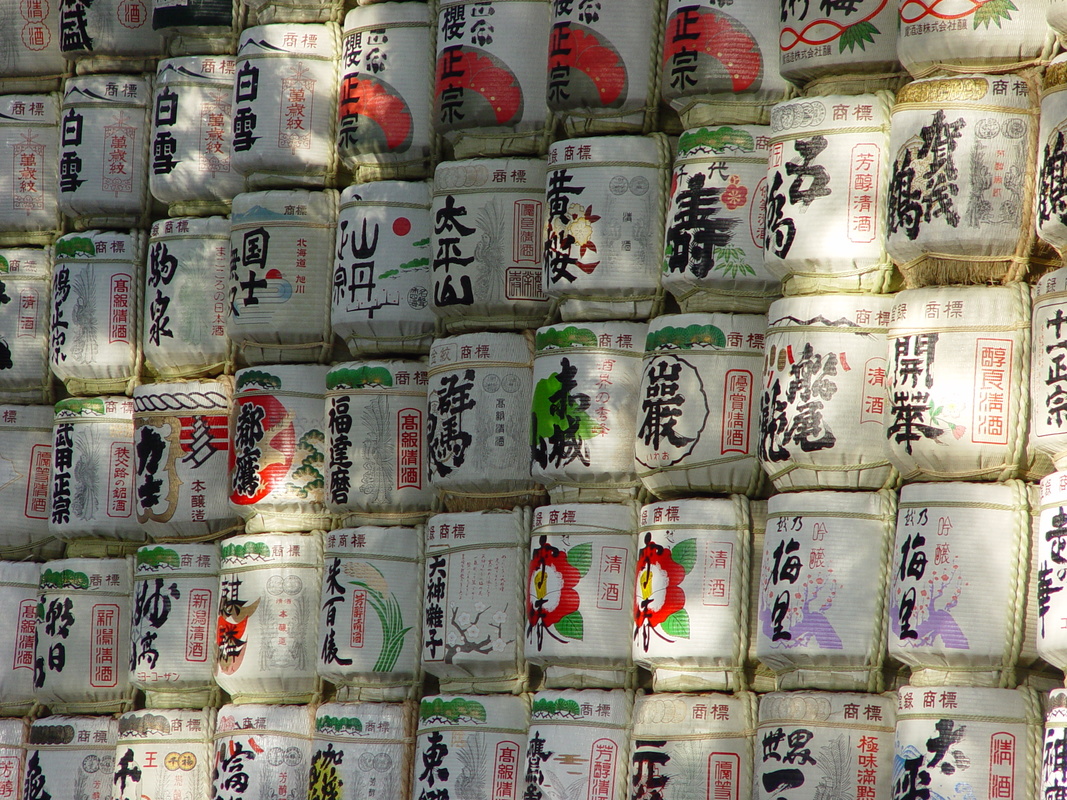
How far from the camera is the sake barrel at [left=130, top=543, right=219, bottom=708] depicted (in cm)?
598

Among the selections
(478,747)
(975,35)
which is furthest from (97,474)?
(975,35)

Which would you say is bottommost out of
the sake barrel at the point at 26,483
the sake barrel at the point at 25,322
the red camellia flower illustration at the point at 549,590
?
the red camellia flower illustration at the point at 549,590

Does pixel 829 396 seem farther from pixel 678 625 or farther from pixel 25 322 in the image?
pixel 25 322

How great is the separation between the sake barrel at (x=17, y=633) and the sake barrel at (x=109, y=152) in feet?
3.44

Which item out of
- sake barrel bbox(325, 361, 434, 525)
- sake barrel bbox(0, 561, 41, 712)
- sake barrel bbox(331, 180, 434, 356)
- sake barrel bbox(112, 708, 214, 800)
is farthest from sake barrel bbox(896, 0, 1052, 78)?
sake barrel bbox(0, 561, 41, 712)

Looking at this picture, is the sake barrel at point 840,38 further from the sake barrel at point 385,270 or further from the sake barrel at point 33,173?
the sake barrel at point 33,173

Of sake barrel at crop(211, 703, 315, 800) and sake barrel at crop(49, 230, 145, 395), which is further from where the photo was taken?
sake barrel at crop(49, 230, 145, 395)

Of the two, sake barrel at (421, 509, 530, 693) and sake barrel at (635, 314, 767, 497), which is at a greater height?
sake barrel at (635, 314, 767, 497)

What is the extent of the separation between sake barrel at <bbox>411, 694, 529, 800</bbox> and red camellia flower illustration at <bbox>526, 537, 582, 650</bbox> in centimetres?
23

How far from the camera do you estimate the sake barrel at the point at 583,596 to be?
519cm

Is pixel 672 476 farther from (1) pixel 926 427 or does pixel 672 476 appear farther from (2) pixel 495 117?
(2) pixel 495 117

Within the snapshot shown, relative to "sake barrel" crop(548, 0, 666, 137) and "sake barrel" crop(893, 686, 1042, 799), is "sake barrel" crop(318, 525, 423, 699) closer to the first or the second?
"sake barrel" crop(548, 0, 666, 137)

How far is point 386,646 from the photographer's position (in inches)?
220

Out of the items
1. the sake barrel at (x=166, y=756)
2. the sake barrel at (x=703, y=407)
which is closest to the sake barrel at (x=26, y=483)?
the sake barrel at (x=166, y=756)
